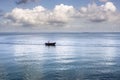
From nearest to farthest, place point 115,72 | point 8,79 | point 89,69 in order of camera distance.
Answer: point 8,79 → point 115,72 → point 89,69

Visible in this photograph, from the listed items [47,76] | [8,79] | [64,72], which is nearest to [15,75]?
[8,79]

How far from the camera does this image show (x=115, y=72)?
83.2 m

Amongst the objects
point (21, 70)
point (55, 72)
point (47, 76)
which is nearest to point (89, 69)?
point (55, 72)

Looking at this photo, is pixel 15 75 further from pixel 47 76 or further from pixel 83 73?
pixel 83 73

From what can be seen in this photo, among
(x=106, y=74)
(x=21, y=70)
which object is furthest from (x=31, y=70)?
(x=106, y=74)

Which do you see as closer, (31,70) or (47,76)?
(47,76)

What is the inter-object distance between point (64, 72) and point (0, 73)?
21.7 metres

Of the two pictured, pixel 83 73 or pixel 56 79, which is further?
pixel 83 73

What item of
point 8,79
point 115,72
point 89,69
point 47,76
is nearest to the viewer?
point 8,79

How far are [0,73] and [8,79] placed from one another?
10.3 metres

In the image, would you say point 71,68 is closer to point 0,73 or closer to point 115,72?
Answer: point 115,72

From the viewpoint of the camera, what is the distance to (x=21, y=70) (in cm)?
8775

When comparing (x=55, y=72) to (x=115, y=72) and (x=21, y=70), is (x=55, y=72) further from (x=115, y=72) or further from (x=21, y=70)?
(x=115, y=72)

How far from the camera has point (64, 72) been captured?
83250mm
